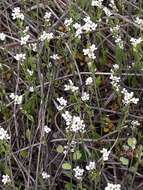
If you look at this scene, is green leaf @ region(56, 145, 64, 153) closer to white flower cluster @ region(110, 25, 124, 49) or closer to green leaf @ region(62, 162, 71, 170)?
green leaf @ region(62, 162, 71, 170)

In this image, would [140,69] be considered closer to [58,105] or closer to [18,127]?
[58,105]

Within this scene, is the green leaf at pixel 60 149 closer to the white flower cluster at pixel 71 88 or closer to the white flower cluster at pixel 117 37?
the white flower cluster at pixel 71 88

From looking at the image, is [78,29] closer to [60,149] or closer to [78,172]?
[60,149]

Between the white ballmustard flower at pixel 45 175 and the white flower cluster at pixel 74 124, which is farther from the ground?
the white flower cluster at pixel 74 124

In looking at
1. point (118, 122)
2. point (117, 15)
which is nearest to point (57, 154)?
point (118, 122)

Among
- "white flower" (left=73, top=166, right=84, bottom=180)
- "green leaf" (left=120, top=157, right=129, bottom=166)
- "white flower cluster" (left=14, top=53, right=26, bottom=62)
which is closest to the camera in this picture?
"white flower" (left=73, top=166, right=84, bottom=180)

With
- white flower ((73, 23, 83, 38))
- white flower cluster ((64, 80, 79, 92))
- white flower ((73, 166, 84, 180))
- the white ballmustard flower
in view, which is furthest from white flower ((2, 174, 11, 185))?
white flower ((73, 23, 83, 38))

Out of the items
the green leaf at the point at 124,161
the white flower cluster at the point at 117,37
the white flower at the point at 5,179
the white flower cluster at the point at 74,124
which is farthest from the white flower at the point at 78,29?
the white flower at the point at 5,179

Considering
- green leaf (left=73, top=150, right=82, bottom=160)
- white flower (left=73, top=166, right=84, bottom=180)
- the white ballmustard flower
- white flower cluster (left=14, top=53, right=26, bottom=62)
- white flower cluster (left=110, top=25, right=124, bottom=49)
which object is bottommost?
the white ballmustard flower

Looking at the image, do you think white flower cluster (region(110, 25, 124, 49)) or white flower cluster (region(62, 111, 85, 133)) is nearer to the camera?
white flower cluster (region(62, 111, 85, 133))

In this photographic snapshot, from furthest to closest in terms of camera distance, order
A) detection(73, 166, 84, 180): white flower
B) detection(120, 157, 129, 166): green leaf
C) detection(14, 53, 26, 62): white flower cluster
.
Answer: detection(14, 53, 26, 62): white flower cluster, detection(120, 157, 129, 166): green leaf, detection(73, 166, 84, 180): white flower

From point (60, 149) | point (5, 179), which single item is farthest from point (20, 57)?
point (5, 179)
